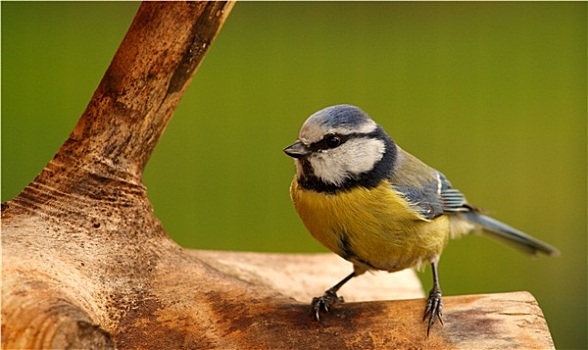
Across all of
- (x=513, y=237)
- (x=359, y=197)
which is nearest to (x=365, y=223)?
(x=359, y=197)

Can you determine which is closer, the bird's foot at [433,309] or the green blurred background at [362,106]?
the bird's foot at [433,309]

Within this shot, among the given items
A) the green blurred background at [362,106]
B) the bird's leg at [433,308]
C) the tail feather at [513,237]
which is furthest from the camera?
the green blurred background at [362,106]

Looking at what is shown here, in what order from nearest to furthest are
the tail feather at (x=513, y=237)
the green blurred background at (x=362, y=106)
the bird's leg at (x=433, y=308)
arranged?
1. the bird's leg at (x=433, y=308)
2. the tail feather at (x=513, y=237)
3. the green blurred background at (x=362, y=106)

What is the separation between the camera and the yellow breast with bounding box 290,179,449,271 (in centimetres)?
167

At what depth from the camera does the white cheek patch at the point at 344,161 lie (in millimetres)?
1662

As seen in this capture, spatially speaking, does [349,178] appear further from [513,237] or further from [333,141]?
[513,237]

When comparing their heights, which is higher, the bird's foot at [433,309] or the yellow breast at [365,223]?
the yellow breast at [365,223]

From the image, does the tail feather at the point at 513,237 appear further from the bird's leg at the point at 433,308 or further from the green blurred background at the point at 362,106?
the green blurred background at the point at 362,106

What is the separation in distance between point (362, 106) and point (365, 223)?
202 centimetres

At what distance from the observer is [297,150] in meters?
1.62

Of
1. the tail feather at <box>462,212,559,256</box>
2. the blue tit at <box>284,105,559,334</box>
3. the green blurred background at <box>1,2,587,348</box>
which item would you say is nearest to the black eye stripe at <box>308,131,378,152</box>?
the blue tit at <box>284,105,559,334</box>

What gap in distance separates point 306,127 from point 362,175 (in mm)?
185

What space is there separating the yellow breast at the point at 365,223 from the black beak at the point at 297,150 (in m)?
0.11

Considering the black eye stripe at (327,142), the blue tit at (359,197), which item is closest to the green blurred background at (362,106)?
the blue tit at (359,197)
